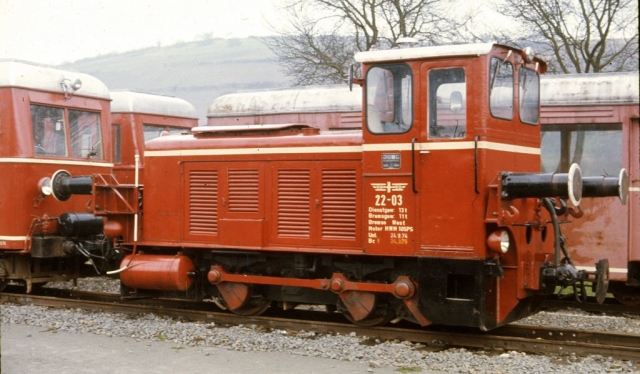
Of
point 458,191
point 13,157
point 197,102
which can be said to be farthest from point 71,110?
point 197,102

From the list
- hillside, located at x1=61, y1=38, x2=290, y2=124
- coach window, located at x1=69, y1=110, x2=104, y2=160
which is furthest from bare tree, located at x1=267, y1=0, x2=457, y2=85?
hillside, located at x1=61, y1=38, x2=290, y2=124

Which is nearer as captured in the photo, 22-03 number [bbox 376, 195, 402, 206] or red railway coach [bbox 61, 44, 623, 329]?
red railway coach [bbox 61, 44, 623, 329]

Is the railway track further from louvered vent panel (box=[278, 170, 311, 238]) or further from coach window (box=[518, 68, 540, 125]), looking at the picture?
coach window (box=[518, 68, 540, 125])

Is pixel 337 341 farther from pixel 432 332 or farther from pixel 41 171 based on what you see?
pixel 41 171

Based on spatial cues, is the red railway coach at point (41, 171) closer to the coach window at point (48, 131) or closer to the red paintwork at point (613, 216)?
the coach window at point (48, 131)

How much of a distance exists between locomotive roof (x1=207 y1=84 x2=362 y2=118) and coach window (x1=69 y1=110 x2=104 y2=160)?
2.40 metres

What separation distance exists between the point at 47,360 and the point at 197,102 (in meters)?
47.7

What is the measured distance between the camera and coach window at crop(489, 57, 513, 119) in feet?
28.0

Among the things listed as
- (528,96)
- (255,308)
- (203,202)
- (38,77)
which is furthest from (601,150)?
(38,77)

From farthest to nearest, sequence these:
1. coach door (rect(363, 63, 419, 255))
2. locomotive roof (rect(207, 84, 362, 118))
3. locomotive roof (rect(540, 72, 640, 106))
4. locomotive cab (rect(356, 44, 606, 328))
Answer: locomotive roof (rect(207, 84, 362, 118)) < locomotive roof (rect(540, 72, 640, 106)) < coach door (rect(363, 63, 419, 255)) < locomotive cab (rect(356, 44, 606, 328))

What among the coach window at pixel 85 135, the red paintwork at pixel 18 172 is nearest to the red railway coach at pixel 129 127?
the coach window at pixel 85 135

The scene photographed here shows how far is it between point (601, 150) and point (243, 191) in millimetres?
5678

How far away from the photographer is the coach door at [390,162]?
28.4ft

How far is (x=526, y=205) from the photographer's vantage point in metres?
8.80
